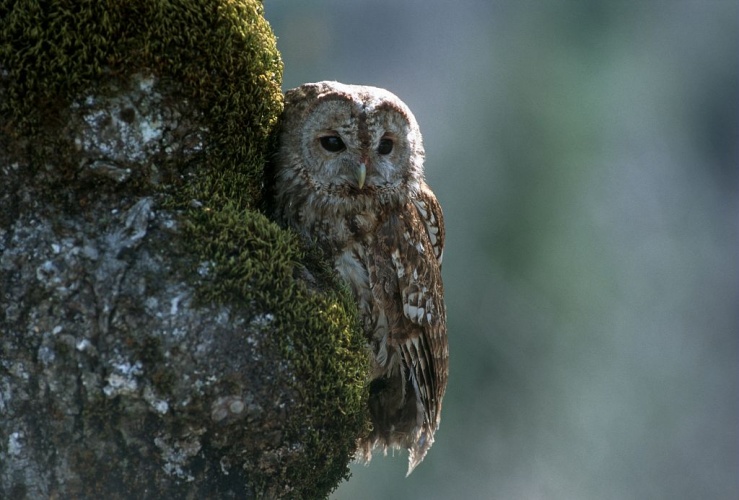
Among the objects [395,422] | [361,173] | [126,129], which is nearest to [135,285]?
[126,129]

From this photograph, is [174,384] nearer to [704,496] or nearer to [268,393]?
[268,393]

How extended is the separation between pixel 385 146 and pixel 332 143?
0.18 meters

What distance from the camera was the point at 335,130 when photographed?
2.29m

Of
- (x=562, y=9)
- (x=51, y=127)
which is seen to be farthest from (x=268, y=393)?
(x=562, y=9)

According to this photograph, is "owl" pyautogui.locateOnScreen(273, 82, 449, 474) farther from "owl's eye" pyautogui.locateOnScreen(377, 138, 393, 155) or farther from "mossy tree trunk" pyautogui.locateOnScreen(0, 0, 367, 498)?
"mossy tree trunk" pyautogui.locateOnScreen(0, 0, 367, 498)

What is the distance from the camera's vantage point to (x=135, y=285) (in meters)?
1.69

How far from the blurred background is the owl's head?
466 cm

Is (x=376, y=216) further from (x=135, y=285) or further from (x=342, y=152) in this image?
(x=135, y=285)

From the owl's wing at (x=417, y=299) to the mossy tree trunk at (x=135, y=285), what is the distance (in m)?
0.60

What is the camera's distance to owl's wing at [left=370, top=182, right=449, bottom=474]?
2.39 metres

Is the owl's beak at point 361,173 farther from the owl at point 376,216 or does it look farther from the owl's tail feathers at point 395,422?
the owl's tail feathers at point 395,422

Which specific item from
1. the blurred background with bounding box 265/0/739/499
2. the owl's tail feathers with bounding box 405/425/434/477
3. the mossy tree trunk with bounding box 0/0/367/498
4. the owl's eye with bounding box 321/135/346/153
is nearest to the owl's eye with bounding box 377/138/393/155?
the owl's eye with bounding box 321/135/346/153

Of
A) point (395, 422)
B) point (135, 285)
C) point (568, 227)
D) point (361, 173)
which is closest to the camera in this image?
point (135, 285)

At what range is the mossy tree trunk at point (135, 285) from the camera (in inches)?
64.9
